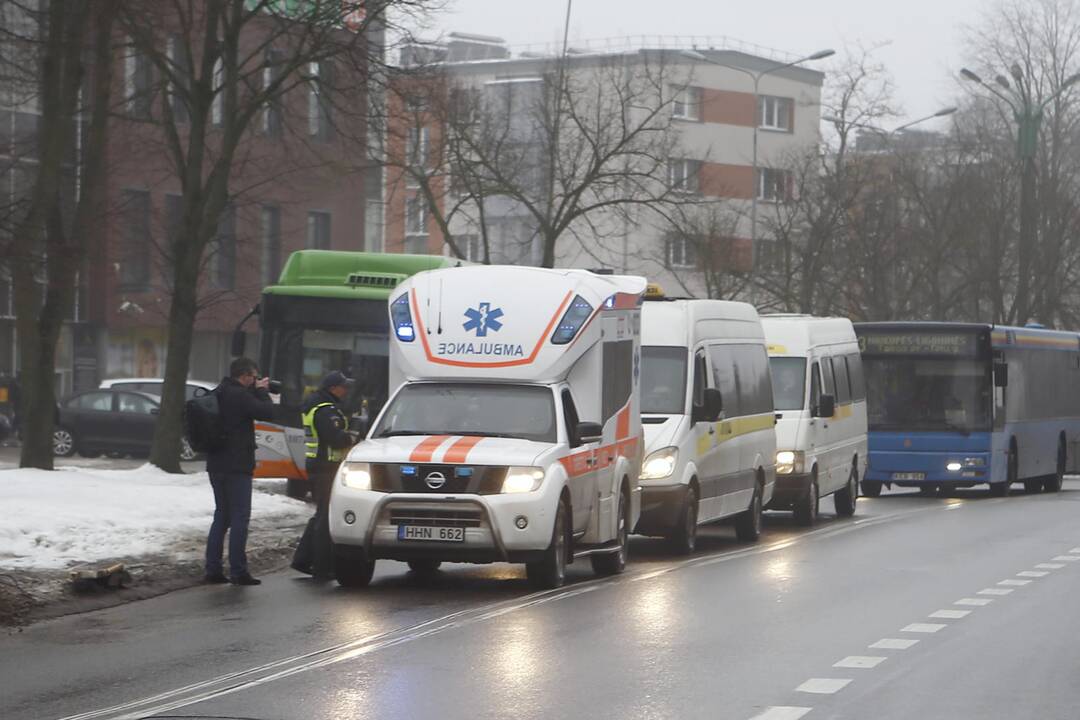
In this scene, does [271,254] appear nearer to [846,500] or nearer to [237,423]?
[846,500]

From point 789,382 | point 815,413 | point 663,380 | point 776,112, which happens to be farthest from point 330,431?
point 776,112

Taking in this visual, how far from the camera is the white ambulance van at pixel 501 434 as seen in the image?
15.8 metres

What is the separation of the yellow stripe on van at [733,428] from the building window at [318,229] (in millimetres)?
37284

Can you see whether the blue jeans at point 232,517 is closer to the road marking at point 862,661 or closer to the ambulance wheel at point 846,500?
the road marking at point 862,661

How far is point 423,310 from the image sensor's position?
685 inches

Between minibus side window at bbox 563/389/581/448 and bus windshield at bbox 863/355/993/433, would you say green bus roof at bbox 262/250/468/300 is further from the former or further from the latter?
minibus side window at bbox 563/389/581/448

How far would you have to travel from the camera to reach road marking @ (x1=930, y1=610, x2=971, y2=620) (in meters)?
14.1

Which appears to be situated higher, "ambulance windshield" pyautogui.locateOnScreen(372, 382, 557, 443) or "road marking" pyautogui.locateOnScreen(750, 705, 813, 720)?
"ambulance windshield" pyautogui.locateOnScreen(372, 382, 557, 443)

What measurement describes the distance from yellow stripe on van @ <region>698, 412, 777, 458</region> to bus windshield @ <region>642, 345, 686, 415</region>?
1.47 ft

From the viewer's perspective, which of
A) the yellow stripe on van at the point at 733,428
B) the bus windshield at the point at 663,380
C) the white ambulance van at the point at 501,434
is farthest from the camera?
the yellow stripe on van at the point at 733,428

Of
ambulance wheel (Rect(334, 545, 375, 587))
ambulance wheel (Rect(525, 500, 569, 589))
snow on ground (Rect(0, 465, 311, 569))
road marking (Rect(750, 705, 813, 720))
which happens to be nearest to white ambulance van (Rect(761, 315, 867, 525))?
snow on ground (Rect(0, 465, 311, 569))

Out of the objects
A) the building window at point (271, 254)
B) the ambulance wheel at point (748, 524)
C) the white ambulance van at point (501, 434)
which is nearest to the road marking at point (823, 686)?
the white ambulance van at point (501, 434)

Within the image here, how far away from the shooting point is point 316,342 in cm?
2856

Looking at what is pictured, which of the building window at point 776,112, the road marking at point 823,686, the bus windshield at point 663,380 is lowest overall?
the road marking at point 823,686
